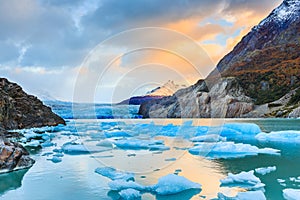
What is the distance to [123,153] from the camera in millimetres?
16156

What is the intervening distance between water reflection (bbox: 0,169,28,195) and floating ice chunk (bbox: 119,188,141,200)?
408 centimetres

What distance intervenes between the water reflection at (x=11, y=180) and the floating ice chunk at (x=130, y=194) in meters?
4.08

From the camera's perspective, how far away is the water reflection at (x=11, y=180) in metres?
9.53

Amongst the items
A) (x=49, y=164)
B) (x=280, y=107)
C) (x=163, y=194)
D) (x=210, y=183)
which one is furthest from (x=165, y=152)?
(x=280, y=107)

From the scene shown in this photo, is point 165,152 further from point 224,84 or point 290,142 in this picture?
point 224,84

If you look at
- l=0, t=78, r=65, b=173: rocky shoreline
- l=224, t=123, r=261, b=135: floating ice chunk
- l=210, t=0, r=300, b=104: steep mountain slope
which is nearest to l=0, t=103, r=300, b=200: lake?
l=224, t=123, r=261, b=135: floating ice chunk

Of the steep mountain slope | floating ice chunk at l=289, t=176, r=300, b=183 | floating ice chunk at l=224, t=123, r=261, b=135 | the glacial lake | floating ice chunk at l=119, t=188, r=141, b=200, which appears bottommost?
floating ice chunk at l=289, t=176, r=300, b=183

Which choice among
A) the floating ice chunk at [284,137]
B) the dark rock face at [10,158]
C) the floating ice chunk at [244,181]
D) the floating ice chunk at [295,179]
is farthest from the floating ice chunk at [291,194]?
the floating ice chunk at [284,137]

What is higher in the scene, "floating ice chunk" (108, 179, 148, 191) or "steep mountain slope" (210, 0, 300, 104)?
"steep mountain slope" (210, 0, 300, 104)

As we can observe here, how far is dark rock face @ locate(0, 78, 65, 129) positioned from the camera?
32.3 metres

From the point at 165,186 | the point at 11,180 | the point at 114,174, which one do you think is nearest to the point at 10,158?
the point at 11,180

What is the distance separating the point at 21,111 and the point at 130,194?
34494mm

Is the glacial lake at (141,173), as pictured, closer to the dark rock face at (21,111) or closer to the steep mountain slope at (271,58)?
the dark rock face at (21,111)

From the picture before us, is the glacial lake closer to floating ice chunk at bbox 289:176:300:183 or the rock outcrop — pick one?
floating ice chunk at bbox 289:176:300:183
